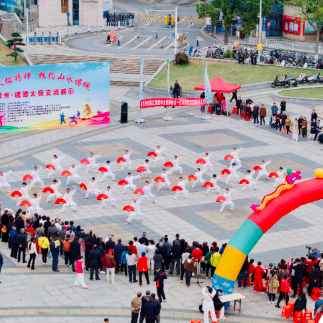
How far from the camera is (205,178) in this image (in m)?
31.8

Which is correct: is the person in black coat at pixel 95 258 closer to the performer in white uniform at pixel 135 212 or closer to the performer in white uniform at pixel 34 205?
the performer in white uniform at pixel 135 212

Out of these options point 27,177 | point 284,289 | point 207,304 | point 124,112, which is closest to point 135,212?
point 27,177

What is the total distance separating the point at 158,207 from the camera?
2812 cm

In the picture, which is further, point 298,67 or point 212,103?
point 298,67

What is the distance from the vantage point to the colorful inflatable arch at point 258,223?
19484mm

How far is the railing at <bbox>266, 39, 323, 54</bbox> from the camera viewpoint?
6284 centimetres

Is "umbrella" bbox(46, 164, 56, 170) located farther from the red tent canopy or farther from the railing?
the railing

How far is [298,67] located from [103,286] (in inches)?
1470

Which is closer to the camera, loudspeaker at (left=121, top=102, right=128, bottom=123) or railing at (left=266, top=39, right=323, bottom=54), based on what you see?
loudspeaker at (left=121, top=102, right=128, bottom=123)

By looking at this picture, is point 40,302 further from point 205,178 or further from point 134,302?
point 205,178

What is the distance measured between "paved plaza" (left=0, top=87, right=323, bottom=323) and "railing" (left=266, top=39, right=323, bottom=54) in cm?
1661

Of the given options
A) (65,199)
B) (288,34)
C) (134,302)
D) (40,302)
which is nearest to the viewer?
(134,302)

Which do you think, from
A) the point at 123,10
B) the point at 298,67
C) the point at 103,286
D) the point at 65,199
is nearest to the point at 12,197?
the point at 65,199

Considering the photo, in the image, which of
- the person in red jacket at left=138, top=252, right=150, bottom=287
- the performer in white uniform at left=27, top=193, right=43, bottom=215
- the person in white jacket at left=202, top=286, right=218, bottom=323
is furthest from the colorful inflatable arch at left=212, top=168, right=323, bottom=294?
the performer in white uniform at left=27, top=193, right=43, bottom=215
